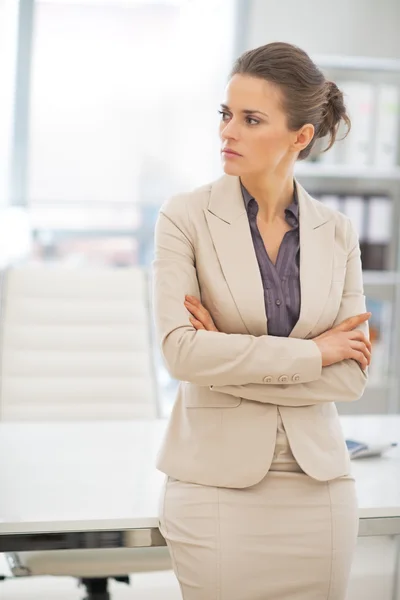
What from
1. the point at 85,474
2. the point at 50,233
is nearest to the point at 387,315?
the point at 50,233

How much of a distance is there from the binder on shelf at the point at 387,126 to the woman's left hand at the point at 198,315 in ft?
9.31

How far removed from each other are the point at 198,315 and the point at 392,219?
2.91 metres

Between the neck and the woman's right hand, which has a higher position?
the neck

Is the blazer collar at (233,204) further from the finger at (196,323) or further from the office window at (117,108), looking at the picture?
the office window at (117,108)

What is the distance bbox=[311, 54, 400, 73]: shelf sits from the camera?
13.8 feet

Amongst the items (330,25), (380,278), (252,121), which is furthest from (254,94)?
(330,25)

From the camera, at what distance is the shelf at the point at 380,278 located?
4324 millimetres

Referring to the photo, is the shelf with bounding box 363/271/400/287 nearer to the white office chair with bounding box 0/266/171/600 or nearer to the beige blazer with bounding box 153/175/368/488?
the white office chair with bounding box 0/266/171/600

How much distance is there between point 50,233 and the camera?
481 centimetres

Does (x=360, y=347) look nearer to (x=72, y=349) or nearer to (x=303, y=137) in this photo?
(x=303, y=137)

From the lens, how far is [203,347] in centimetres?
164

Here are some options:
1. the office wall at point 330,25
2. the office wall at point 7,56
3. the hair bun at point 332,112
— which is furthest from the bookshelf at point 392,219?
the hair bun at point 332,112

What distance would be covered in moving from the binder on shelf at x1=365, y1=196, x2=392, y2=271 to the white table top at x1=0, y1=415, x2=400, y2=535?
6.61 feet

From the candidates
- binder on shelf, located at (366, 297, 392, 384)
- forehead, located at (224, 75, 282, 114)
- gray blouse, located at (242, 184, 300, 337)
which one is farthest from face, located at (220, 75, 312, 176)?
binder on shelf, located at (366, 297, 392, 384)
